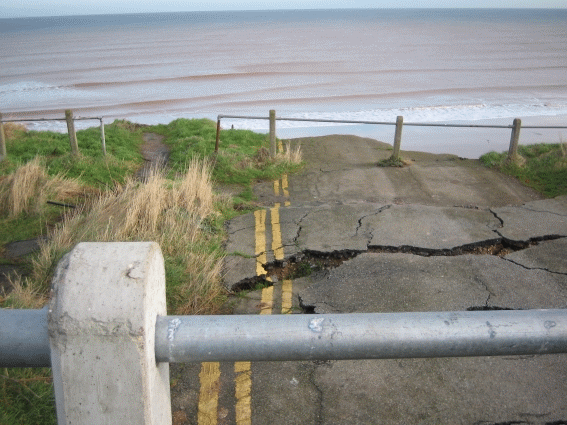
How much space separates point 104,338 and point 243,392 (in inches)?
116

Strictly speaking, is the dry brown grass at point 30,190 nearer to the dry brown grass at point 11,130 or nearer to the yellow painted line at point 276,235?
the yellow painted line at point 276,235

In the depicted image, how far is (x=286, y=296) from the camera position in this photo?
5.70 metres

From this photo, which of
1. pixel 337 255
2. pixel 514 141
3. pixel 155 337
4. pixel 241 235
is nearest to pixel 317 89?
pixel 514 141

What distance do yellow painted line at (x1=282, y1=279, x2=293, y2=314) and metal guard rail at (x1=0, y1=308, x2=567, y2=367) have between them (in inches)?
156

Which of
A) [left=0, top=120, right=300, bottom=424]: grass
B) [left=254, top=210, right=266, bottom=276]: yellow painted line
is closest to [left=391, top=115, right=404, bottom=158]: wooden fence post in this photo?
[left=0, top=120, right=300, bottom=424]: grass

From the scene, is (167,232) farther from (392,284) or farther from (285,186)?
(285,186)

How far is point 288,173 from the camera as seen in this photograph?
11.9 m

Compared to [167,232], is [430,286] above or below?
below

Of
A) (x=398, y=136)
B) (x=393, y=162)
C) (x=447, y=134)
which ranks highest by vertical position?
(x=398, y=136)

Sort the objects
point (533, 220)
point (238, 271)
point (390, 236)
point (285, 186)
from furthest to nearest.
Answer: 1. point (285, 186)
2. point (533, 220)
3. point (390, 236)
4. point (238, 271)

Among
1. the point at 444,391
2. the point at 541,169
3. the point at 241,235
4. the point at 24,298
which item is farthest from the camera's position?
the point at 541,169

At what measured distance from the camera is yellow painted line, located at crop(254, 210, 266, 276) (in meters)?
6.46

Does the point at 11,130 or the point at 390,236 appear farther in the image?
the point at 11,130

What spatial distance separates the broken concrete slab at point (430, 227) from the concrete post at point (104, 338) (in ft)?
18.5
